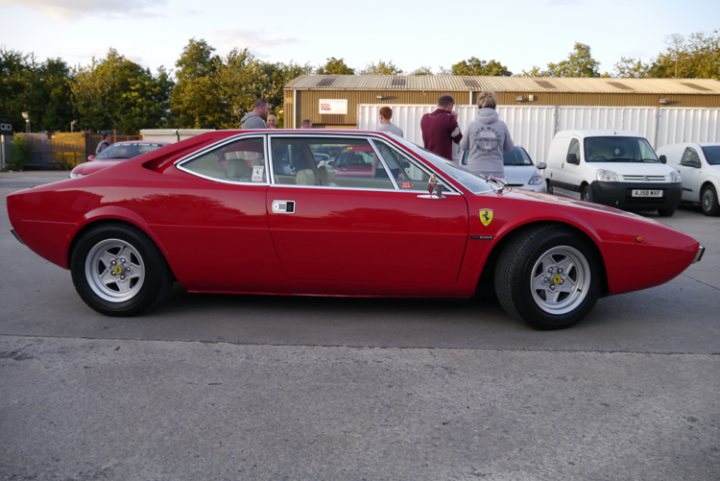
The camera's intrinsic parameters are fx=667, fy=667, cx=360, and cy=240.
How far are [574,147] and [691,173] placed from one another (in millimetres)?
2678

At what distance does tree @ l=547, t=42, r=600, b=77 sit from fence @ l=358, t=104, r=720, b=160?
4808cm

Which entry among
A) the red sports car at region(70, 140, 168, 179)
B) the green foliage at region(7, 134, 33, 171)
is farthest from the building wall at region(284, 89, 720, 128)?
the red sports car at region(70, 140, 168, 179)

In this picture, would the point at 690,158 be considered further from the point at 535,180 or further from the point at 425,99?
the point at 425,99

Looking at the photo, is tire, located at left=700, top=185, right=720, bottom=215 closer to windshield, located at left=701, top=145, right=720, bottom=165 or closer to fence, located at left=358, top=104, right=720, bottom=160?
windshield, located at left=701, top=145, right=720, bottom=165

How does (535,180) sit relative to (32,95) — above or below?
below

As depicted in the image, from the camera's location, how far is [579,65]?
64812mm

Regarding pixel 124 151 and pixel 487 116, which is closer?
pixel 487 116

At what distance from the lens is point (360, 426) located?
3072 millimetres

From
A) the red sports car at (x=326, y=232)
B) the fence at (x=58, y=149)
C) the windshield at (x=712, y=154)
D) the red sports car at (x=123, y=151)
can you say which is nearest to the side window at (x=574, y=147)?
the windshield at (x=712, y=154)

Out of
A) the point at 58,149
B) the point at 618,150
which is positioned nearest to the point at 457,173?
the point at 618,150

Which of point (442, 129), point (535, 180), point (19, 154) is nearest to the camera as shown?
point (442, 129)

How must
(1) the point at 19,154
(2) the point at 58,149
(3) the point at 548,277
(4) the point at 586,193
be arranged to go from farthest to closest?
(2) the point at 58,149 → (1) the point at 19,154 → (4) the point at 586,193 → (3) the point at 548,277

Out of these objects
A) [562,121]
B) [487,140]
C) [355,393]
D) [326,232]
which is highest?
[562,121]

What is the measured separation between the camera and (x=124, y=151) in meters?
17.8
